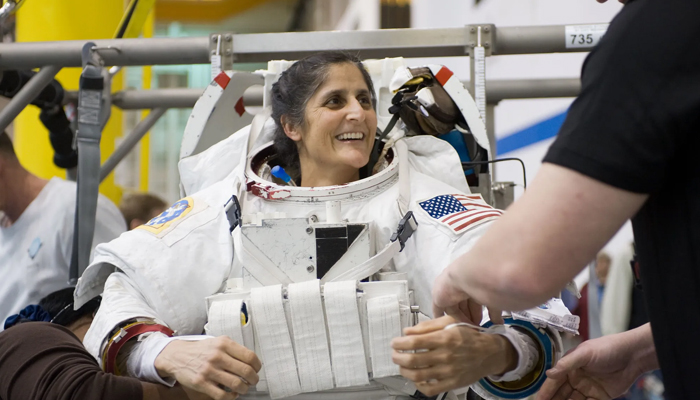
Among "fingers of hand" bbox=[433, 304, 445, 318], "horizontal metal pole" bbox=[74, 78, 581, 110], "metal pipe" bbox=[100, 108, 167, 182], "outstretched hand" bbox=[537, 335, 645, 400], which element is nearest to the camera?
"fingers of hand" bbox=[433, 304, 445, 318]

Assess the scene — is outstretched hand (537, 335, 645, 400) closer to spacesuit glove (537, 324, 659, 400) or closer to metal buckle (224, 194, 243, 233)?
spacesuit glove (537, 324, 659, 400)

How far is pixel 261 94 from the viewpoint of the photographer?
313 cm

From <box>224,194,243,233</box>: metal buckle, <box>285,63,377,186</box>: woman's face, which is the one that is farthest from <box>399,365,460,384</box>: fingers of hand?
<box>285,63,377,186</box>: woman's face

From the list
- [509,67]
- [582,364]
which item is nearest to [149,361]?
[582,364]

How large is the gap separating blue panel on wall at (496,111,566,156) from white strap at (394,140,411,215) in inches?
134

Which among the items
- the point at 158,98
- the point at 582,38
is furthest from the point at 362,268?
the point at 158,98

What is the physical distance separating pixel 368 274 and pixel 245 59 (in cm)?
110

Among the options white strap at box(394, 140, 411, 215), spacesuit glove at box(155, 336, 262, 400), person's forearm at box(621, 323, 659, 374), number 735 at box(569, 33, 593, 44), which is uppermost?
number 735 at box(569, 33, 593, 44)

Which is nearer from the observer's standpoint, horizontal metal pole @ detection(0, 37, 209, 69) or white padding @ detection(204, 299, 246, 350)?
white padding @ detection(204, 299, 246, 350)

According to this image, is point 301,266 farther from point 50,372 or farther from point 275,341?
point 50,372

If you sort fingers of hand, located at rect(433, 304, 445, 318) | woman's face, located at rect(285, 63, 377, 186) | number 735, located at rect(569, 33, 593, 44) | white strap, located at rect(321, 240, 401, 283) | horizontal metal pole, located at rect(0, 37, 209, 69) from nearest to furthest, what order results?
fingers of hand, located at rect(433, 304, 445, 318)
white strap, located at rect(321, 240, 401, 283)
woman's face, located at rect(285, 63, 377, 186)
number 735, located at rect(569, 33, 593, 44)
horizontal metal pole, located at rect(0, 37, 209, 69)

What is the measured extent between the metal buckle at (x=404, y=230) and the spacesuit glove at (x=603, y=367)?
1.57 ft

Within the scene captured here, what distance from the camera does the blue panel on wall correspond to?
5.69 meters

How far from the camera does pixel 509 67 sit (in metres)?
6.92
